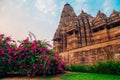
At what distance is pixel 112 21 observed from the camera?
24953 mm

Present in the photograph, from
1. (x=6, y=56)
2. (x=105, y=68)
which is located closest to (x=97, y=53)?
(x=105, y=68)

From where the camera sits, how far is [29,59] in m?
8.14

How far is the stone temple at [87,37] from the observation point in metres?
12.8

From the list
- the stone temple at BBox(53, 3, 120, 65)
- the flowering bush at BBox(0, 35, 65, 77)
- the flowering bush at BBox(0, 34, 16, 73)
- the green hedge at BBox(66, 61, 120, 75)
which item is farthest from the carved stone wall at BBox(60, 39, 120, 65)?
the flowering bush at BBox(0, 34, 16, 73)

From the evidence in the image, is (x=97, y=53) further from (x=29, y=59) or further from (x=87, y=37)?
(x=87, y=37)

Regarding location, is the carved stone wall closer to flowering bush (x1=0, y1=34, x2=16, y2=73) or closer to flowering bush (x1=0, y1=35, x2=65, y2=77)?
flowering bush (x1=0, y1=35, x2=65, y2=77)

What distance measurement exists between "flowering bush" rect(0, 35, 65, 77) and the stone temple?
6.02 meters

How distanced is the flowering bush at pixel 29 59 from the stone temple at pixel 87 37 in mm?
6018

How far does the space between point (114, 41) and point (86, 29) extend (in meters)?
18.1

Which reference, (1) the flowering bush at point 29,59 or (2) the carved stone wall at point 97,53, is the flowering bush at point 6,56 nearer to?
(1) the flowering bush at point 29,59

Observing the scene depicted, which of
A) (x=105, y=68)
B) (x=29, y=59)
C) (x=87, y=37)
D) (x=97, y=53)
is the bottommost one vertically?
(x=105, y=68)

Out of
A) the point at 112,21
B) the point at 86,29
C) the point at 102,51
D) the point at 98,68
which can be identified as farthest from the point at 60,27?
the point at 98,68

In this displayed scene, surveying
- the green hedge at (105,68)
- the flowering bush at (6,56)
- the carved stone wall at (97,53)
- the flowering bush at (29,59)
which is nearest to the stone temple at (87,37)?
the carved stone wall at (97,53)

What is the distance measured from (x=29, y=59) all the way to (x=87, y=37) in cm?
2246
